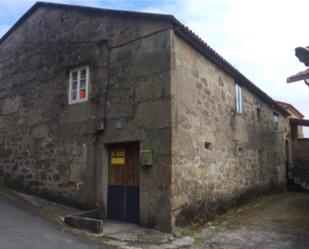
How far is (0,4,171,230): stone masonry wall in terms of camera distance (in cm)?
718

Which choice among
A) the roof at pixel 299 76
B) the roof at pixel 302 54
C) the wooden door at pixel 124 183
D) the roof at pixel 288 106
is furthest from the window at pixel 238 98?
the roof at pixel 288 106

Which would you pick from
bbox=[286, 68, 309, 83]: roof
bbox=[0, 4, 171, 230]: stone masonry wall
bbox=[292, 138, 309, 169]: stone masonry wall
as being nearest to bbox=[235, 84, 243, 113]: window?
bbox=[286, 68, 309, 83]: roof

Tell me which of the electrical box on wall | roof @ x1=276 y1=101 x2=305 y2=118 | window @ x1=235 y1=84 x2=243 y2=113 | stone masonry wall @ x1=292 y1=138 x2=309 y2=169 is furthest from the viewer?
roof @ x1=276 y1=101 x2=305 y2=118

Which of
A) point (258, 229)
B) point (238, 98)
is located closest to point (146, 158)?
point (258, 229)

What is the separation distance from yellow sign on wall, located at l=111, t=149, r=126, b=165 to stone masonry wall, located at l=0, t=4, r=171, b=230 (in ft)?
0.72

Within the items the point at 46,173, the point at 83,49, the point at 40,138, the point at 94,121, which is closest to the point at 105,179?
the point at 94,121

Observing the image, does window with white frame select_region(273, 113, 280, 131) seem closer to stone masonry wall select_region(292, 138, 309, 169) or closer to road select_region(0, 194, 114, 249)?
stone masonry wall select_region(292, 138, 309, 169)

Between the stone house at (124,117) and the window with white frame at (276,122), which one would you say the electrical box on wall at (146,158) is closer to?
the stone house at (124,117)

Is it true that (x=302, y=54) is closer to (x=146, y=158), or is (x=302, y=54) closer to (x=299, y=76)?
(x=299, y=76)

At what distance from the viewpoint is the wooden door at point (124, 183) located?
295 inches

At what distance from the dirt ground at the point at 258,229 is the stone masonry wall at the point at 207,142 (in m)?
0.46

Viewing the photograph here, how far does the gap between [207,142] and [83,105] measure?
3.66 meters

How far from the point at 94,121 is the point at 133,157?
1.57m

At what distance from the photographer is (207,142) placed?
27.8 feet
